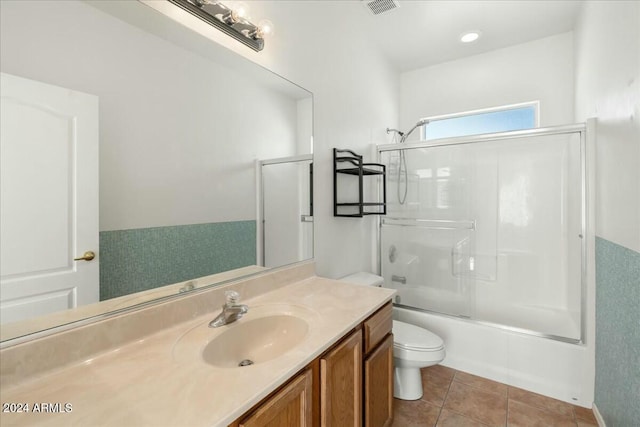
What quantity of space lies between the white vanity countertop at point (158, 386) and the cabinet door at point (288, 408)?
40 mm

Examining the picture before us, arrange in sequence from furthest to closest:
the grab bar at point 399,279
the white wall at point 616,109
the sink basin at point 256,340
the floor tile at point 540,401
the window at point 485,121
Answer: the window at point 485,121, the grab bar at point 399,279, the floor tile at point 540,401, the white wall at point 616,109, the sink basin at point 256,340

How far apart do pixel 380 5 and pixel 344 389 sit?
8.28ft

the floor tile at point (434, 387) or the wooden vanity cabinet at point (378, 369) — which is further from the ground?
the wooden vanity cabinet at point (378, 369)

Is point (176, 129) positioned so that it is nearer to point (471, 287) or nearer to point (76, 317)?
point (76, 317)

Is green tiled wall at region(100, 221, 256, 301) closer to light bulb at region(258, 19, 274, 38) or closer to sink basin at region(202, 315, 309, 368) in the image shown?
sink basin at region(202, 315, 309, 368)

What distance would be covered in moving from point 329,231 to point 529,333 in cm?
156

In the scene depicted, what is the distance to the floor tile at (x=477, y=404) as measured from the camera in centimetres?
171

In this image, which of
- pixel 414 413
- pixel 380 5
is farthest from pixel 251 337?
pixel 380 5

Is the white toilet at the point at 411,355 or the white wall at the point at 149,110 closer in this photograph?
the white wall at the point at 149,110

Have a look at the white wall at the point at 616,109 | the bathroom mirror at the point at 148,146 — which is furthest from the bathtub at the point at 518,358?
A: the bathroom mirror at the point at 148,146

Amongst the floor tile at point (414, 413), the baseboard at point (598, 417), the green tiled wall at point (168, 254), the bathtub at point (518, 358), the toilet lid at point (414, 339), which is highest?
the green tiled wall at point (168, 254)

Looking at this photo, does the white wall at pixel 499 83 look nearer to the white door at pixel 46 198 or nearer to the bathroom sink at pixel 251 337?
the bathroom sink at pixel 251 337

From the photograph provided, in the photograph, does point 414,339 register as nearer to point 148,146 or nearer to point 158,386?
point 158,386

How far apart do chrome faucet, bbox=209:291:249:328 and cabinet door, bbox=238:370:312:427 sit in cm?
37
